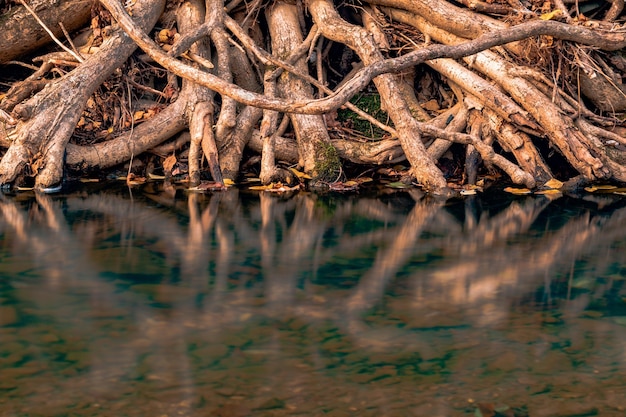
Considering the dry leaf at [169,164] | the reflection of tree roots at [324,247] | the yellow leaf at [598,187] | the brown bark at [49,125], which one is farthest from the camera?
the dry leaf at [169,164]

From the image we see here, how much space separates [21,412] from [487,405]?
76.2 inches

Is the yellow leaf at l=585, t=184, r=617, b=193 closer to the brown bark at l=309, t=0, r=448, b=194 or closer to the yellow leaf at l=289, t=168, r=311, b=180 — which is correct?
the brown bark at l=309, t=0, r=448, b=194

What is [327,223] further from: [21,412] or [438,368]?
[21,412]

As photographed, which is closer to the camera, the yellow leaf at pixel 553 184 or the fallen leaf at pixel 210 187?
the yellow leaf at pixel 553 184

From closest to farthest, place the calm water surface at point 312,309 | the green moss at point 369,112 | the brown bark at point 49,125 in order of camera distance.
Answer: the calm water surface at point 312,309 → the brown bark at point 49,125 → the green moss at point 369,112

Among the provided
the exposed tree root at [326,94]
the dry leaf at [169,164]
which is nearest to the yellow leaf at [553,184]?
the exposed tree root at [326,94]

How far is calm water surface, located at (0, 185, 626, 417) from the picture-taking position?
3.56 meters

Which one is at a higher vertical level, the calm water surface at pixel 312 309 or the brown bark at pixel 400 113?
the brown bark at pixel 400 113

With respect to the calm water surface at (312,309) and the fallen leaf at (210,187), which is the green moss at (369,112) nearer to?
the fallen leaf at (210,187)

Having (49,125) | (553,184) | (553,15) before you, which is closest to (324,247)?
(553,184)

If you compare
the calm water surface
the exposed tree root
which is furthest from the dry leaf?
the calm water surface

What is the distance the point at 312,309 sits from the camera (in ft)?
15.4

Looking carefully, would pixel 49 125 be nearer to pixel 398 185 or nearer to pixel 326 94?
pixel 326 94

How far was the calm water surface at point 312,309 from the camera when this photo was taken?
11.7ft
